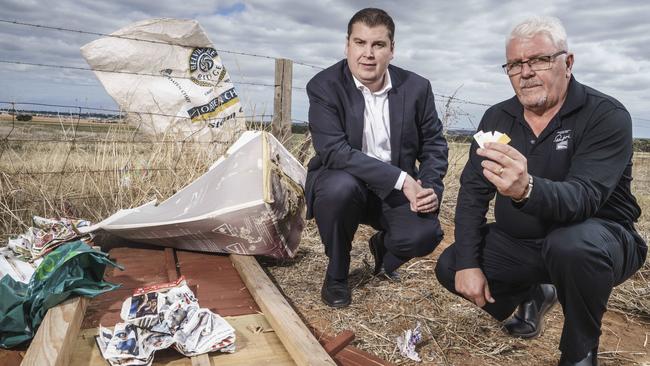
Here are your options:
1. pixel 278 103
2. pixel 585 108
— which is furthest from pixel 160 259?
pixel 585 108

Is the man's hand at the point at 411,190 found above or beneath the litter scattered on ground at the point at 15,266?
above

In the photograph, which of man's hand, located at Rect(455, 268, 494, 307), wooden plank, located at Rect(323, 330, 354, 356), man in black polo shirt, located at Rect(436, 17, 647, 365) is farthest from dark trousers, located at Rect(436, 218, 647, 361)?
wooden plank, located at Rect(323, 330, 354, 356)

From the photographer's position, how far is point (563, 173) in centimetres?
197

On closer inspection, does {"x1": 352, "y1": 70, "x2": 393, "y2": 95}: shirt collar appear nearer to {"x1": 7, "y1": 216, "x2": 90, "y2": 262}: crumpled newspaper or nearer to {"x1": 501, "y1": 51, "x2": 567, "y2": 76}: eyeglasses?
{"x1": 501, "y1": 51, "x2": 567, "y2": 76}: eyeglasses

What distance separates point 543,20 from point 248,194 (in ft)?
5.31

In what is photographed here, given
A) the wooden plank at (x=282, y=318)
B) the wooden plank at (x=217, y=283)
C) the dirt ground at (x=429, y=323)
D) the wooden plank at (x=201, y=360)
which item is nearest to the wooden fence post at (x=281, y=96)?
the dirt ground at (x=429, y=323)

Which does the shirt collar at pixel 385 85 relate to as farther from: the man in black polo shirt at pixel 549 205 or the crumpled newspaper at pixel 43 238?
the crumpled newspaper at pixel 43 238

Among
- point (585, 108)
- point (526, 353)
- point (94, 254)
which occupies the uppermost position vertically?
point (585, 108)

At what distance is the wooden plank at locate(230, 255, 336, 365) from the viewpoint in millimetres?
1693

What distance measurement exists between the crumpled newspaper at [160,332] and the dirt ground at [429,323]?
63cm

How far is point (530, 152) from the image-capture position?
2.04 meters

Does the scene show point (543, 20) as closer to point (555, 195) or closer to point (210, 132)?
point (555, 195)

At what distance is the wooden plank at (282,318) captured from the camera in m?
1.69

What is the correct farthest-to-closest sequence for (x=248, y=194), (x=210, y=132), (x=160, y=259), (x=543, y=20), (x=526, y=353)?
(x=210, y=132) → (x=160, y=259) → (x=248, y=194) → (x=526, y=353) → (x=543, y=20)
